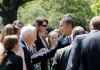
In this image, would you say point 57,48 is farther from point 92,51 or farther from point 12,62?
point 92,51

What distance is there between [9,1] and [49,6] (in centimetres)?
1877

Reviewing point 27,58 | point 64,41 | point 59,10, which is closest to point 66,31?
point 64,41

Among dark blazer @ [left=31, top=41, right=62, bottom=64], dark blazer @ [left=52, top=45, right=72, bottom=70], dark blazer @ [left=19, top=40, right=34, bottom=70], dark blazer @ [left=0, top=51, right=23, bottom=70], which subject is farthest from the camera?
dark blazer @ [left=31, top=41, right=62, bottom=64]

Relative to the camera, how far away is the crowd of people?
4410mm

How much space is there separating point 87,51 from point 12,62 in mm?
1242

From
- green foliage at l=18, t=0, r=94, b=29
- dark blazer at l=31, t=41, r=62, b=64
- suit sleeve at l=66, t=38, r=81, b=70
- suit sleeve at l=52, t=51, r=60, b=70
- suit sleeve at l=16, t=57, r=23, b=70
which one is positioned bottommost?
green foliage at l=18, t=0, r=94, b=29

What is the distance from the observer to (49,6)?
42.0 metres

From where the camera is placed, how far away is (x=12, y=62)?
4.79m

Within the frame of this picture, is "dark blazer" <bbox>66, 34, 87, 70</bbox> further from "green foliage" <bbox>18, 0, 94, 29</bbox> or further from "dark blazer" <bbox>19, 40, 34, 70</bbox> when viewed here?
"green foliage" <bbox>18, 0, 94, 29</bbox>

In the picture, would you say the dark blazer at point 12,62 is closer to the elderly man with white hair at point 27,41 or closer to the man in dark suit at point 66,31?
the elderly man with white hair at point 27,41

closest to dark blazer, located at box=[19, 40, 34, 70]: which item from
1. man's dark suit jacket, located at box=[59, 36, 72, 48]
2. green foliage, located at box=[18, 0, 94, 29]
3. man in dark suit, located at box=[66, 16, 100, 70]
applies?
man's dark suit jacket, located at box=[59, 36, 72, 48]

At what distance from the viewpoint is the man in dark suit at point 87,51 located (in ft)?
14.3

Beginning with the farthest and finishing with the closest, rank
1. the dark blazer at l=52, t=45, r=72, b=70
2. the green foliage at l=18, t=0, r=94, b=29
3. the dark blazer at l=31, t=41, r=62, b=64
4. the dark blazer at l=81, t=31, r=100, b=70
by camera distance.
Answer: the green foliage at l=18, t=0, r=94, b=29
the dark blazer at l=31, t=41, r=62, b=64
the dark blazer at l=52, t=45, r=72, b=70
the dark blazer at l=81, t=31, r=100, b=70

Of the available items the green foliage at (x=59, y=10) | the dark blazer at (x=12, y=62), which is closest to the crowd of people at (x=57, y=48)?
the dark blazer at (x=12, y=62)
